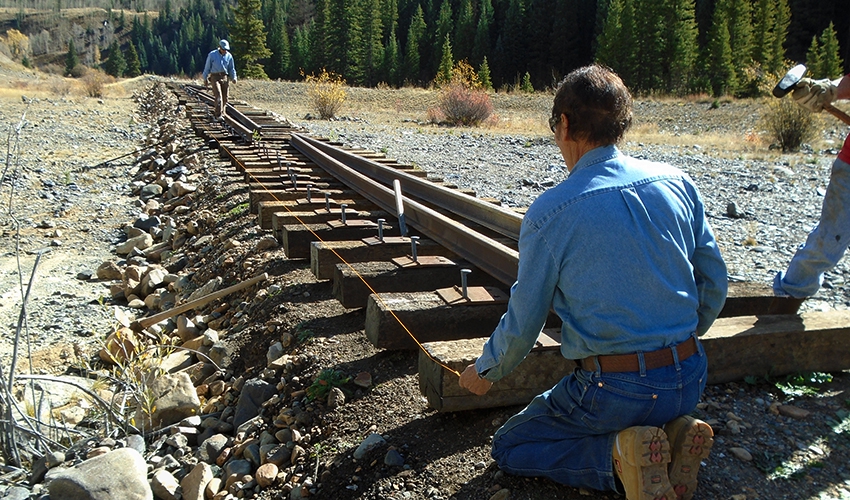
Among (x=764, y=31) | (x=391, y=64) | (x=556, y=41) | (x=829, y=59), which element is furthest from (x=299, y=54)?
(x=829, y=59)

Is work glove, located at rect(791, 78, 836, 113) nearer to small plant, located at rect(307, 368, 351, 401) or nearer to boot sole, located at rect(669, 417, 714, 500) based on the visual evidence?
boot sole, located at rect(669, 417, 714, 500)

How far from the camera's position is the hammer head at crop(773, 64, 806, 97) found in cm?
335

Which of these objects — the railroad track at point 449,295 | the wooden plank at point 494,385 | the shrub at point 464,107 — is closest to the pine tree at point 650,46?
the shrub at point 464,107

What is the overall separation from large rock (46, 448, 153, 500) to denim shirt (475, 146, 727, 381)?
1880 millimetres

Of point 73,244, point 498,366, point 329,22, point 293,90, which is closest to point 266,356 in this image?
point 498,366

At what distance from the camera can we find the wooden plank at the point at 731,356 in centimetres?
274

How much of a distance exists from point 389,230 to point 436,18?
101 metres

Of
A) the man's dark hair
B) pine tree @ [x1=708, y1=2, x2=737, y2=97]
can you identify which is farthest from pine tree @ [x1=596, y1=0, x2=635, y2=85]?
the man's dark hair

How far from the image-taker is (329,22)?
79.9 meters

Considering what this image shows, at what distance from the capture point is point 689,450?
2.08 m

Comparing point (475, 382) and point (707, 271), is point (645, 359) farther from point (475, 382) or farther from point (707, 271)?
point (475, 382)

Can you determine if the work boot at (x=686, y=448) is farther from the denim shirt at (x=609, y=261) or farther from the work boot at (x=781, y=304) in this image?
the work boot at (x=781, y=304)

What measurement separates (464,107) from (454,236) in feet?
63.3

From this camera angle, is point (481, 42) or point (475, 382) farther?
point (481, 42)
